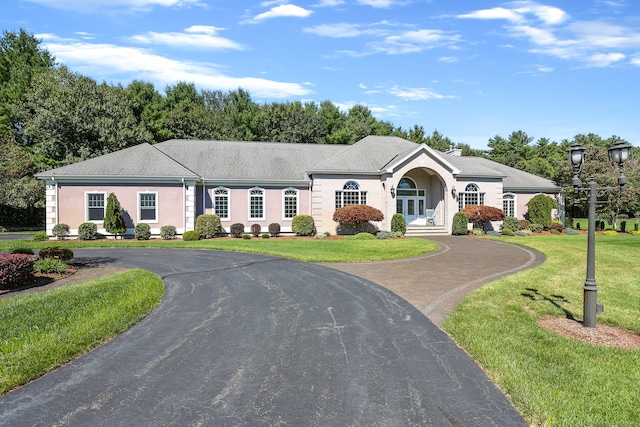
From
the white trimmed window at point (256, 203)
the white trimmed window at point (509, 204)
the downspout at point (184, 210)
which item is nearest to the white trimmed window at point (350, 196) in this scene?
the white trimmed window at point (256, 203)

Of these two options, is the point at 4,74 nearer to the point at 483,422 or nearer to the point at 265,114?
the point at 265,114

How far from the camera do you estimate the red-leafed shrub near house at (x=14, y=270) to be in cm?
1011

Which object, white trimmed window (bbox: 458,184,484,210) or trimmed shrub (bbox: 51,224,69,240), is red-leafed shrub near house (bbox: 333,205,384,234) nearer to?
white trimmed window (bbox: 458,184,484,210)

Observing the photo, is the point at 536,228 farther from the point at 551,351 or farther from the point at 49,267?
the point at 49,267

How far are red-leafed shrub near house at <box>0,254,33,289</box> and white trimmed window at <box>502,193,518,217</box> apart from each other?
98.4 feet

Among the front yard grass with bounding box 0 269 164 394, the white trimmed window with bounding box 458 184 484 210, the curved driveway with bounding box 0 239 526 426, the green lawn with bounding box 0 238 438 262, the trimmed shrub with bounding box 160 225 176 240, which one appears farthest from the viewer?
the white trimmed window with bounding box 458 184 484 210

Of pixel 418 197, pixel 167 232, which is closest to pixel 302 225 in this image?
pixel 167 232

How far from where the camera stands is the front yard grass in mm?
5409

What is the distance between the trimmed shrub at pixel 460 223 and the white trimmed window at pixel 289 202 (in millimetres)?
11133

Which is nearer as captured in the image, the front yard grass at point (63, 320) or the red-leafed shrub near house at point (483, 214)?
the front yard grass at point (63, 320)

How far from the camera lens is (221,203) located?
25812 mm

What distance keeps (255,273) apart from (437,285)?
18.7ft

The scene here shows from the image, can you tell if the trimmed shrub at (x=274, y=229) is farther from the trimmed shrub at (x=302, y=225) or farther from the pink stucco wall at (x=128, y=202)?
the pink stucco wall at (x=128, y=202)

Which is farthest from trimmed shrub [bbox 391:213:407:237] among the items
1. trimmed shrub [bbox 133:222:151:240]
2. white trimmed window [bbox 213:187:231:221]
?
trimmed shrub [bbox 133:222:151:240]
